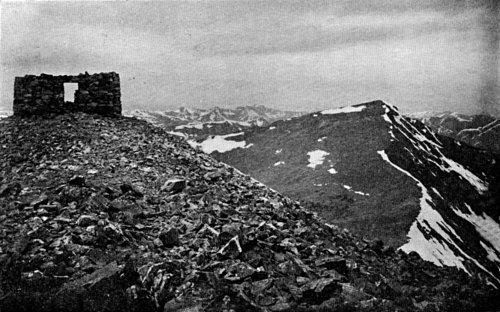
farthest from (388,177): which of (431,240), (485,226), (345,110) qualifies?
(345,110)

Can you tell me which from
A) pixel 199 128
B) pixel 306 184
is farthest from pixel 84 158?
pixel 199 128

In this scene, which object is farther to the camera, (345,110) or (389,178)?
(345,110)

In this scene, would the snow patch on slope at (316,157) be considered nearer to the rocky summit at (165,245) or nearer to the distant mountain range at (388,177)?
the distant mountain range at (388,177)

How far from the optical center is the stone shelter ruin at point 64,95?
13.6 metres

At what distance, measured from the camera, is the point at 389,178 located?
156ft

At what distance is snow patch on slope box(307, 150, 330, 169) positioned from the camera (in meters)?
56.9

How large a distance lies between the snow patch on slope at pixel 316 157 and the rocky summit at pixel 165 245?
44.7 meters

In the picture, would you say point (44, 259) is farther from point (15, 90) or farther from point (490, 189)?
point (490, 189)

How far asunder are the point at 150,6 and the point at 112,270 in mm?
10489

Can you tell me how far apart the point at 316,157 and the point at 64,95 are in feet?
160

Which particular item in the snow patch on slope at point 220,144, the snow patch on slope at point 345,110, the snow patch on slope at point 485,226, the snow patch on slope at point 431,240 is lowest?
the snow patch on slope at point 485,226

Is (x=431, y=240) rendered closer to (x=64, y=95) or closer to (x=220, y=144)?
(x=64, y=95)

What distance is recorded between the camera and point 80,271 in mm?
7711

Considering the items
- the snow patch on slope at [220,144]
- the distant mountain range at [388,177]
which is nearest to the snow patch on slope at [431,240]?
the distant mountain range at [388,177]
